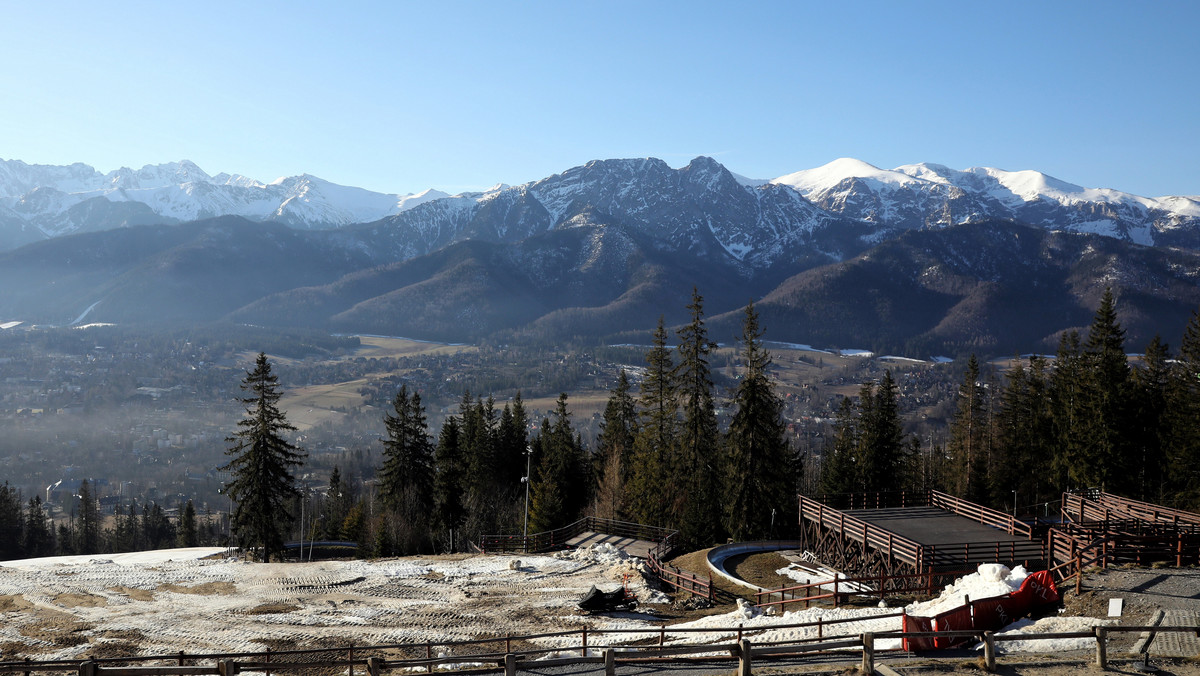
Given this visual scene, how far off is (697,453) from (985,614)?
94.8 ft

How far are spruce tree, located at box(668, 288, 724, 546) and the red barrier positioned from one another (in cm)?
2636

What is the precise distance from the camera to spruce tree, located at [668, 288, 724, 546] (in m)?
47.0

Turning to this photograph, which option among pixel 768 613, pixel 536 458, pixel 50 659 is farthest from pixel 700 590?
pixel 536 458

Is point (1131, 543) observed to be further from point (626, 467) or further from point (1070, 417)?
point (626, 467)

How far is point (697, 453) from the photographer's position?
47938 millimetres

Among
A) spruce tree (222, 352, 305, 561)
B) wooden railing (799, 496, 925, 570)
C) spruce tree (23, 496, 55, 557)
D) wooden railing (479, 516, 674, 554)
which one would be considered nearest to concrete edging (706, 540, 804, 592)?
wooden railing (799, 496, 925, 570)

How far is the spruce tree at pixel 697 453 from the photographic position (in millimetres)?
46969

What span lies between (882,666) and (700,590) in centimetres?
1476

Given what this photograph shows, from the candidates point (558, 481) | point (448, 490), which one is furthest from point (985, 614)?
point (558, 481)

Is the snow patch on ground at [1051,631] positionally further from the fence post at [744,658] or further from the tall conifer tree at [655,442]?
the tall conifer tree at [655,442]

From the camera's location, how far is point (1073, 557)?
23.6 m

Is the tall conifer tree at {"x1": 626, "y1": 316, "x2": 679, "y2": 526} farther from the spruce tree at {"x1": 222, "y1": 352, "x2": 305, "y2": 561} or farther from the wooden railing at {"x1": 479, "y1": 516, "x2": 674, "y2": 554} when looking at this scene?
the spruce tree at {"x1": 222, "y1": 352, "x2": 305, "y2": 561}

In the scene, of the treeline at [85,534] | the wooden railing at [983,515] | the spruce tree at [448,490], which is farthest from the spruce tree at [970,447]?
the treeline at [85,534]

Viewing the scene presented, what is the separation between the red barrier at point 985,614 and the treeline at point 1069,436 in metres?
30.7
